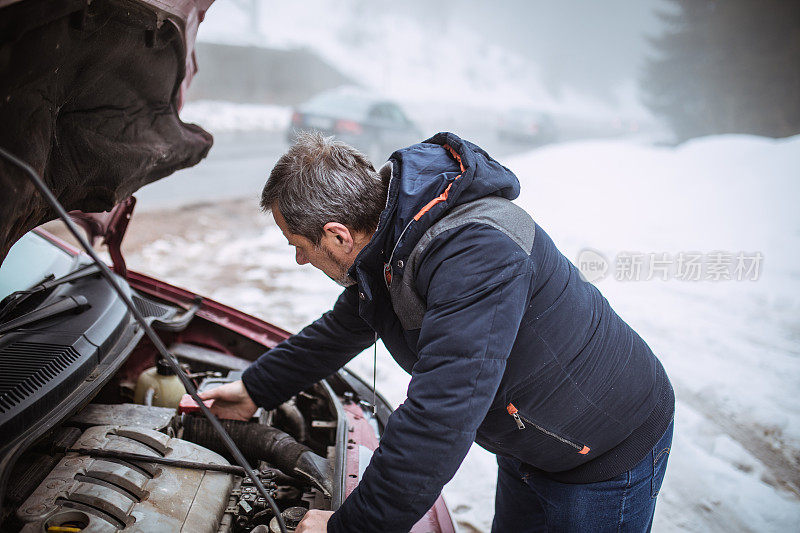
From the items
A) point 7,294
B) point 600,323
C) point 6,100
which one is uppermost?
point 6,100

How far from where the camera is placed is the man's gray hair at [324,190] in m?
1.30

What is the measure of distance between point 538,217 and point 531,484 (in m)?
6.19

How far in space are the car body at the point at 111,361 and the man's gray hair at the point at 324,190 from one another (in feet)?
1.87

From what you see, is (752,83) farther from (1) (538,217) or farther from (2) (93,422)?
(2) (93,422)

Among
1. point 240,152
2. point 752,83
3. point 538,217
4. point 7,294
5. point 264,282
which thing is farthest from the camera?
point 752,83

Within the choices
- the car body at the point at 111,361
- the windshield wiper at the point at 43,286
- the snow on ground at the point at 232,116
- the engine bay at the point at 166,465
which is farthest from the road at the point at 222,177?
the engine bay at the point at 166,465

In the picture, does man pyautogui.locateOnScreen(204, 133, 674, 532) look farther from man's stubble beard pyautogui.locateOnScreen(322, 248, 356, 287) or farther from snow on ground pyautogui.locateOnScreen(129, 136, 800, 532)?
snow on ground pyautogui.locateOnScreen(129, 136, 800, 532)

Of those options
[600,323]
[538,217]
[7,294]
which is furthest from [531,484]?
[538,217]

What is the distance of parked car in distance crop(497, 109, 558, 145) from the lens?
50.6 ft

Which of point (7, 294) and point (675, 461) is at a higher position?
point (7, 294)

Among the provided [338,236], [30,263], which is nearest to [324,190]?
[338,236]

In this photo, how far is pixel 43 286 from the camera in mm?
2025

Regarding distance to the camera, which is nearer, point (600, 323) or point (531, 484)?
point (600, 323)

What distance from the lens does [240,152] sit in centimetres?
1057
